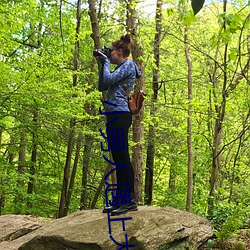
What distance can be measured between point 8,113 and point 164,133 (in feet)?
17.0

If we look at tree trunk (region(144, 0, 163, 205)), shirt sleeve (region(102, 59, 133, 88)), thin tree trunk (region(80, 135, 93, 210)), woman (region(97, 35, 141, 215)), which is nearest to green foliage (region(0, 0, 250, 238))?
thin tree trunk (region(80, 135, 93, 210))

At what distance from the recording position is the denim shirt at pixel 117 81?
3.61 meters

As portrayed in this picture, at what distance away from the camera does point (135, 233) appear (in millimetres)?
3637

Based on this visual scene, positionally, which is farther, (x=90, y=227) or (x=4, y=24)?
(x=4, y=24)

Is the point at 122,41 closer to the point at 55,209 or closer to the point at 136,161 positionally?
the point at 136,161

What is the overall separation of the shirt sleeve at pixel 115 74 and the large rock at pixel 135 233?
1.52 m

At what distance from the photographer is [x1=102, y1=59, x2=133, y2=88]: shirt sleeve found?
141 inches

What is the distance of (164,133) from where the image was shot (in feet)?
39.6

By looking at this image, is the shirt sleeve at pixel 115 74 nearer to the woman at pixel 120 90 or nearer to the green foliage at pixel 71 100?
the woman at pixel 120 90

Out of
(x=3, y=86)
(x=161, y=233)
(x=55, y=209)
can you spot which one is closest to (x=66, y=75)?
(x=3, y=86)

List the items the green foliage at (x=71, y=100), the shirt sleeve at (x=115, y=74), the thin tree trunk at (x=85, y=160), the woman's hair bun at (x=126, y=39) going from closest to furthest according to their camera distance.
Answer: the shirt sleeve at (x=115, y=74), the woman's hair bun at (x=126, y=39), the green foliage at (x=71, y=100), the thin tree trunk at (x=85, y=160)

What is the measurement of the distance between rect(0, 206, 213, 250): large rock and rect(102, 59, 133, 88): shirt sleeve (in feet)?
5.00

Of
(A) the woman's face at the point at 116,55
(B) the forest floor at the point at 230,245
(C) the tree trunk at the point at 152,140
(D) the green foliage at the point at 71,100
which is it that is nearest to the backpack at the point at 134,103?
(A) the woman's face at the point at 116,55

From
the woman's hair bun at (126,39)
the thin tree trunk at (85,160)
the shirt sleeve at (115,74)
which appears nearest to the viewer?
the shirt sleeve at (115,74)
